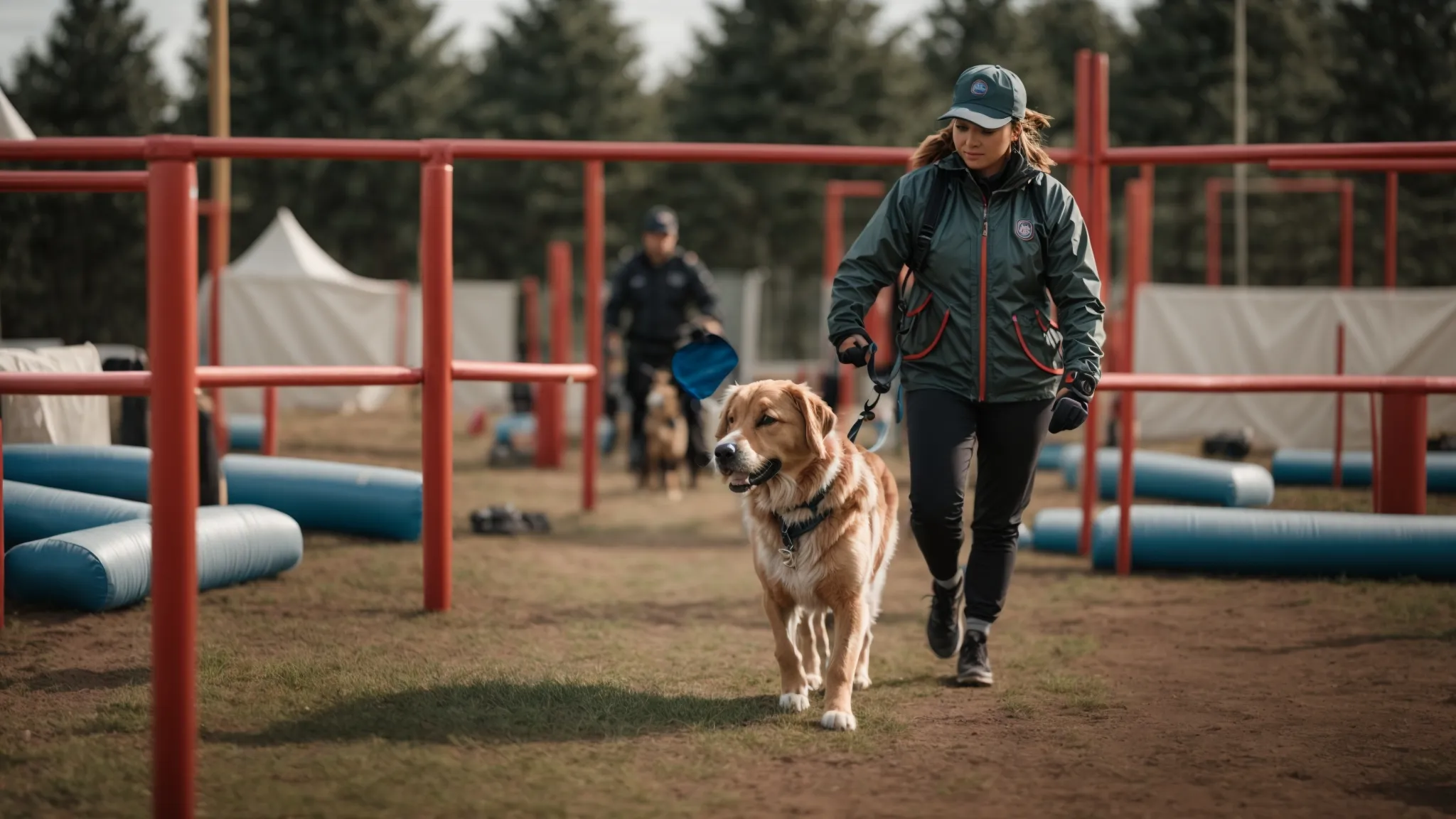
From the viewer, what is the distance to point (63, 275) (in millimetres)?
11602

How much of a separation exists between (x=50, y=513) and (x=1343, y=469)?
274 inches

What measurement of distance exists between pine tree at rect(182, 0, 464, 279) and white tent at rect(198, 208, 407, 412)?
18.8 metres

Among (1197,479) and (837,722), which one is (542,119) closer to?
(1197,479)

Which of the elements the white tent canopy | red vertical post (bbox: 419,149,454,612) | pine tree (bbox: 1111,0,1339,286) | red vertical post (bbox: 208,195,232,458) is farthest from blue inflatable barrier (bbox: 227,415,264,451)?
pine tree (bbox: 1111,0,1339,286)

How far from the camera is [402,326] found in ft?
57.5

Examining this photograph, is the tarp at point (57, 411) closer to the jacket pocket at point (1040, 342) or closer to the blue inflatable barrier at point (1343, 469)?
the jacket pocket at point (1040, 342)

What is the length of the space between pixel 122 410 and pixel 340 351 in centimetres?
1231

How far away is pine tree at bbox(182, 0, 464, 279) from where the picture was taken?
124 feet

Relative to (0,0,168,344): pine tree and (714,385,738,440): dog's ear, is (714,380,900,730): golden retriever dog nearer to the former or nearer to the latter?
(714,385,738,440): dog's ear

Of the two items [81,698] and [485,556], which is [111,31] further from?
[81,698]

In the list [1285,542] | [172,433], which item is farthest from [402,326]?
[172,433]

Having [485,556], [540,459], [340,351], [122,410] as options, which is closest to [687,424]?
[540,459]

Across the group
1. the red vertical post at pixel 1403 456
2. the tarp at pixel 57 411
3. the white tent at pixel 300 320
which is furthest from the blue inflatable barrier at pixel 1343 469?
the white tent at pixel 300 320

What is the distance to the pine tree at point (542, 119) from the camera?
39750 millimetres
